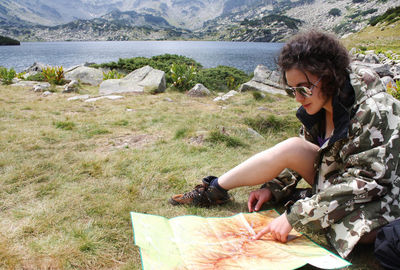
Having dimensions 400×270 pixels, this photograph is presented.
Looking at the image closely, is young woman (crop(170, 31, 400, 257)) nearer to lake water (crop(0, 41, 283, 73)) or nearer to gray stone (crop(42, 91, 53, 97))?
lake water (crop(0, 41, 283, 73))

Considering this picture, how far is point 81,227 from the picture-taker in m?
2.04

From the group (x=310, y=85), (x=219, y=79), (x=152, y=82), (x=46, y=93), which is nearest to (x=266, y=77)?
(x=219, y=79)

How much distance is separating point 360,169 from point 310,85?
1.96ft

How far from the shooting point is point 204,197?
2.40 m

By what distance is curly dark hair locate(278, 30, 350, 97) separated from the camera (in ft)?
5.40

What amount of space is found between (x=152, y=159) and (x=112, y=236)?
60.5 inches

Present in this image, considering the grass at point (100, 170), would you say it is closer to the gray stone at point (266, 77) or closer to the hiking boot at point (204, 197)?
the hiking boot at point (204, 197)

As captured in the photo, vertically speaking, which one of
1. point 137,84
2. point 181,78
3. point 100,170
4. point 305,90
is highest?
point 305,90

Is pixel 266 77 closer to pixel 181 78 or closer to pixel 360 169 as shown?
pixel 181 78

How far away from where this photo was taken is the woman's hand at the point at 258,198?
235cm

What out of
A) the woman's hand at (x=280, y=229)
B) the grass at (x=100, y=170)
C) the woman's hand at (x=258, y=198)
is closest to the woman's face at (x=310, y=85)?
the woman's hand at (x=280, y=229)

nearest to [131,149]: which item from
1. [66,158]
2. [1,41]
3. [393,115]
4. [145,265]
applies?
[66,158]

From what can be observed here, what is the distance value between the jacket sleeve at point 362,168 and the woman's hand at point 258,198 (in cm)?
64

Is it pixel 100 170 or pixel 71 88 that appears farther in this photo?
pixel 71 88
